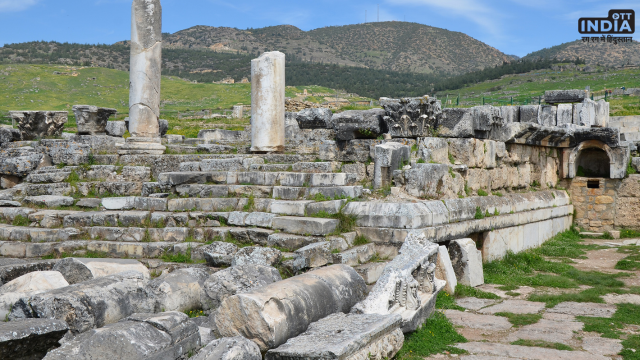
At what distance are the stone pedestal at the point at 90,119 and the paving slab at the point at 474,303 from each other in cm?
1187

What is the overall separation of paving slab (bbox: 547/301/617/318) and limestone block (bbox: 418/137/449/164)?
110 inches

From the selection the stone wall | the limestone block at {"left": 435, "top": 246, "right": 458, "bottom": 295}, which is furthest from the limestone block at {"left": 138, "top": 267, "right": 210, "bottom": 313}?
the stone wall

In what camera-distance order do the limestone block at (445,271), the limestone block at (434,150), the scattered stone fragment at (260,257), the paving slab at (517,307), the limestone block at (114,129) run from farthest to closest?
1. the limestone block at (114,129)
2. the limestone block at (434,150)
3. the limestone block at (445,271)
4. the paving slab at (517,307)
5. the scattered stone fragment at (260,257)

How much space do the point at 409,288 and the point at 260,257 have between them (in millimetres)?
1788

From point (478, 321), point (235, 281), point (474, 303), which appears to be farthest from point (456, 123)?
point (235, 281)

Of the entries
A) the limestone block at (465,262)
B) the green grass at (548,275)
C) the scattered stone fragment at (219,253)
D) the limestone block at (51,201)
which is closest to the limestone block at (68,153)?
the limestone block at (51,201)

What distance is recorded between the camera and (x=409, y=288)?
5.41 m

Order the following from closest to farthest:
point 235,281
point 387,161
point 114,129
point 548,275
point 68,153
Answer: point 235,281 → point 387,161 → point 548,275 → point 68,153 → point 114,129

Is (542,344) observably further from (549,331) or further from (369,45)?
(369,45)

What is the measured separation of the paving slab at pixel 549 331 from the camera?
542cm

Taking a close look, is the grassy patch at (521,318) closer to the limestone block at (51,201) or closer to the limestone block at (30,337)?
the limestone block at (30,337)

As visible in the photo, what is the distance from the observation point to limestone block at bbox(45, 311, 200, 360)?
3.85 meters

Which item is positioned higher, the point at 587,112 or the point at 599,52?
the point at 599,52

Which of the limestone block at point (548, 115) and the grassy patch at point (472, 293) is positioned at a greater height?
the limestone block at point (548, 115)
